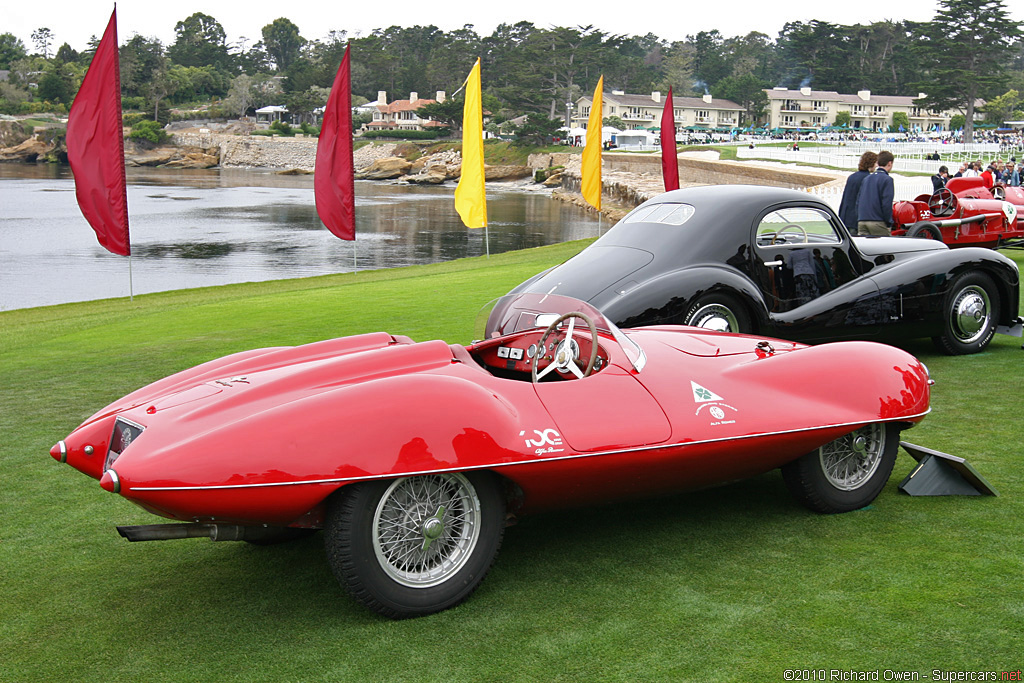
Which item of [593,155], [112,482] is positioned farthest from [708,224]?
[593,155]

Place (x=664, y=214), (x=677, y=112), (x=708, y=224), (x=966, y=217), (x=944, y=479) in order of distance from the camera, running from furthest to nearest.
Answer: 1. (x=677, y=112)
2. (x=966, y=217)
3. (x=664, y=214)
4. (x=708, y=224)
5. (x=944, y=479)

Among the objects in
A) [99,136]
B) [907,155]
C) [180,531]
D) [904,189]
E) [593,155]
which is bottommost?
[180,531]

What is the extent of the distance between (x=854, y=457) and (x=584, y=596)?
1.92m

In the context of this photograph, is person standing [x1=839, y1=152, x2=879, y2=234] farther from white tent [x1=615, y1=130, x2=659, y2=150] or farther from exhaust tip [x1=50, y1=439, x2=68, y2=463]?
white tent [x1=615, y1=130, x2=659, y2=150]

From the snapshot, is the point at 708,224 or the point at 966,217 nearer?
the point at 708,224

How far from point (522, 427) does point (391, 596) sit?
2.92 feet

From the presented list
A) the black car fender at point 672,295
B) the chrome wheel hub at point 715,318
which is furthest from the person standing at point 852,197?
the chrome wheel hub at point 715,318

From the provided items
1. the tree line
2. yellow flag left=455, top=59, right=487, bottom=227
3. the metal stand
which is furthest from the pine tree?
the metal stand

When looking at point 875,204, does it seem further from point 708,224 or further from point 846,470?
point 846,470

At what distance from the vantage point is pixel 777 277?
834 centimetres

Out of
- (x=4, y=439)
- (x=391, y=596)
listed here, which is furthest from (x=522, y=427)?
(x=4, y=439)

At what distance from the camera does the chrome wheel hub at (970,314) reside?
29.3 feet

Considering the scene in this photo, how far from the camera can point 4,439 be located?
21.7 ft

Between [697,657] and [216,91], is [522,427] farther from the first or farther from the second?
[216,91]
